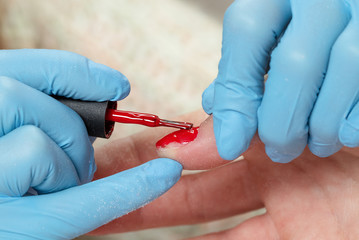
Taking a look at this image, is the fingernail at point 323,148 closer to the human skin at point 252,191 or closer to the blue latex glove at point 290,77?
the blue latex glove at point 290,77

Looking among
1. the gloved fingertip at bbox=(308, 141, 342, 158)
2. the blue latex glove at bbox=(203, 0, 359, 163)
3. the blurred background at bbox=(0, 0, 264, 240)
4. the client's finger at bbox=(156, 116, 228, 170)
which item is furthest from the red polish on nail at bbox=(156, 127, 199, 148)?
the blurred background at bbox=(0, 0, 264, 240)

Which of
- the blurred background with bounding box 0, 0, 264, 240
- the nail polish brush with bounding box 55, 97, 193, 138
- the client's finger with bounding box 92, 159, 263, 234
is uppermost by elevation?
the nail polish brush with bounding box 55, 97, 193, 138

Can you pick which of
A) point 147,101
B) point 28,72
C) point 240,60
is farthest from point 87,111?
point 147,101

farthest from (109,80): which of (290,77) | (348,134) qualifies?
(348,134)

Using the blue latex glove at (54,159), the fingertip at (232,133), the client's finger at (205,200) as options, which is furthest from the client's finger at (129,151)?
the fingertip at (232,133)

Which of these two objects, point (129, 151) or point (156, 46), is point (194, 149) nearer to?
point (129, 151)

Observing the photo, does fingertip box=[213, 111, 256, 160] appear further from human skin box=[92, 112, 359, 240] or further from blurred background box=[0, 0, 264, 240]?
blurred background box=[0, 0, 264, 240]
